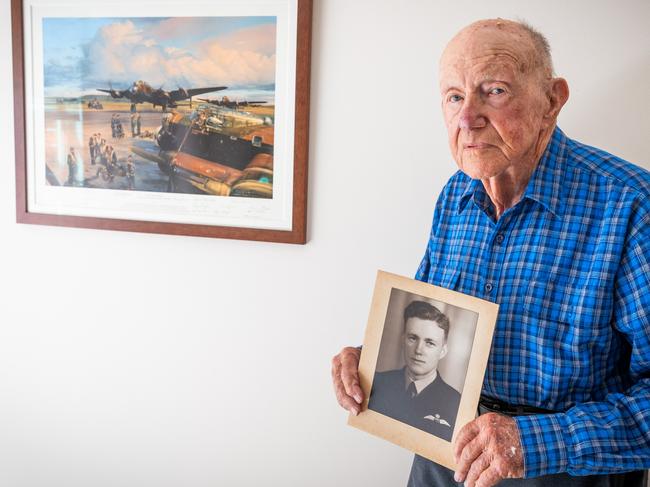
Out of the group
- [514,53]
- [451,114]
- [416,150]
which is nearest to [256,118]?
[416,150]

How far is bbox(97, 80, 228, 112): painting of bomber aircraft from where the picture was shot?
1636 mm

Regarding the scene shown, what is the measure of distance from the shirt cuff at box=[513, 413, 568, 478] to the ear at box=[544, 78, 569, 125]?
51 cm

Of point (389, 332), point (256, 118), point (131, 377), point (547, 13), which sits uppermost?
point (547, 13)

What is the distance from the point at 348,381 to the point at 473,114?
0.55 metres

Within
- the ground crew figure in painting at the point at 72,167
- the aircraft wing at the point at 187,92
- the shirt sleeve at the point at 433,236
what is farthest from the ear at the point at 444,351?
the ground crew figure in painting at the point at 72,167

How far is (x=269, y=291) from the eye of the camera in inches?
65.6

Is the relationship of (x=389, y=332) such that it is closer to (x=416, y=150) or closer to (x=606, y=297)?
(x=606, y=297)

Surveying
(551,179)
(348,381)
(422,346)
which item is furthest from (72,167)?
(551,179)

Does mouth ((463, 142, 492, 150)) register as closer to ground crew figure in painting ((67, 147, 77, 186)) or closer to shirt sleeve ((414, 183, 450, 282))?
shirt sleeve ((414, 183, 450, 282))

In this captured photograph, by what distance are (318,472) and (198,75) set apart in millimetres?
1178

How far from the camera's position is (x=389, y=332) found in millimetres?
1086

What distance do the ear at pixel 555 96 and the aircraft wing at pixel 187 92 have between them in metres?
0.91

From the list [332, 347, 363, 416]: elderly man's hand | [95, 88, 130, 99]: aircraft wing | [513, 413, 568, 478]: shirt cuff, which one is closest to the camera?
[513, 413, 568, 478]: shirt cuff

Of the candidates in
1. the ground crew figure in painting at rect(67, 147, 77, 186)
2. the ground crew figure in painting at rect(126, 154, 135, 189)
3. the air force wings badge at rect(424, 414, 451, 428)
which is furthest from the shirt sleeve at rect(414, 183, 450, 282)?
the ground crew figure in painting at rect(67, 147, 77, 186)
